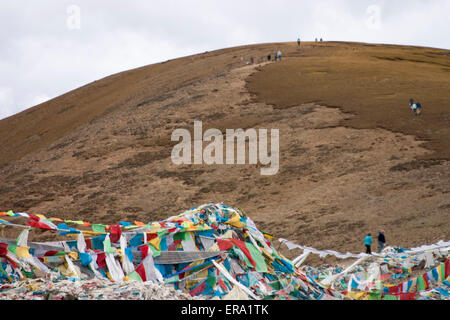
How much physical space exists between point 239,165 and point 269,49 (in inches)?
1145

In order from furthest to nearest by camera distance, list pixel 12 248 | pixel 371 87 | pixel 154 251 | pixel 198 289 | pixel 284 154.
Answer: pixel 371 87, pixel 284 154, pixel 154 251, pixel 12 248, pixel 198 289

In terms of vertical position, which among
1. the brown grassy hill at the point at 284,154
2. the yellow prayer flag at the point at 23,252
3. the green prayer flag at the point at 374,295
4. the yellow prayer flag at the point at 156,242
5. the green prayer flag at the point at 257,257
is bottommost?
the green prayer flag at the point at 374,295

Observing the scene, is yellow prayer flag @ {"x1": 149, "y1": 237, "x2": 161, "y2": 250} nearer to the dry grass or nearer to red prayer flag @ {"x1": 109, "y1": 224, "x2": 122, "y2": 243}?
red prayer flag @ {"x1": 109, "y1": 224, "x2": 122, "y2": 243}

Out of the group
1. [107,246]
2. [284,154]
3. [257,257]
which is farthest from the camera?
[284,154]

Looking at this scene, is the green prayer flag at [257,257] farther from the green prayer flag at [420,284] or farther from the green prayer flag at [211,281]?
the green prayer flag at [420,284]

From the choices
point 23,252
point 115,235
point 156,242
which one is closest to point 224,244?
point 156,242

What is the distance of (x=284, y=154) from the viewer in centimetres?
2756

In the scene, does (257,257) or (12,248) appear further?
(257,257)

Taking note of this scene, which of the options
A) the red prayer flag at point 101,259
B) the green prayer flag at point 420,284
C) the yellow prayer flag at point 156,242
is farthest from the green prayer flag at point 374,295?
the red prayer flag at point 101,259

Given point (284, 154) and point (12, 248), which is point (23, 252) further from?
point (284, 154)

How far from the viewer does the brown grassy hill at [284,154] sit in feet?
65.5

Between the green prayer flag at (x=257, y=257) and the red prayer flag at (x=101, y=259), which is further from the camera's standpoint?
the green prayer flag at (x=257, y=257)

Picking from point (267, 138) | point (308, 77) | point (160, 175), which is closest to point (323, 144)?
point (267, 138)

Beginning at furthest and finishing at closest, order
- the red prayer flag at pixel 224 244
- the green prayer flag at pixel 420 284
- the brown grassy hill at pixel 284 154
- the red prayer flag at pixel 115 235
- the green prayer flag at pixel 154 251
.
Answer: the brown grassy hill at pixel 284 154 < the green prayer flag at pixel 420 284 < the red prayer flag at pixel 115 235 < the red prayer flag at pixel 224 244 < the green prayer flag at pixel 154 251
